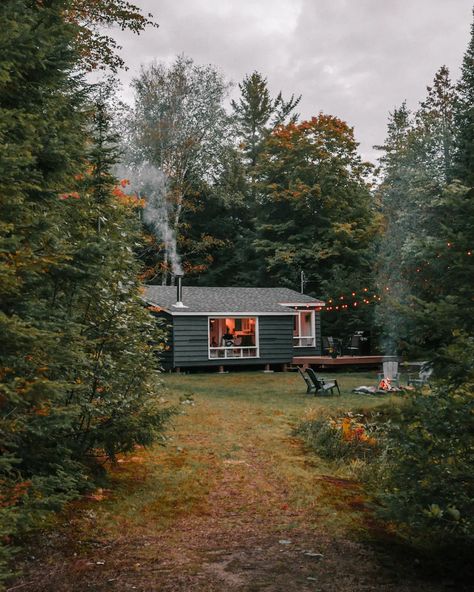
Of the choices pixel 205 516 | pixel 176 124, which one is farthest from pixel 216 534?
pixel 176 124

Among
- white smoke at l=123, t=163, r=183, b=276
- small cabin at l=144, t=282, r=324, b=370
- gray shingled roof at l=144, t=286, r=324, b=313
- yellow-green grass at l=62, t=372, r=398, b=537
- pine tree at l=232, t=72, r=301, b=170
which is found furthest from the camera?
pine tree at l=232, t=72, r=301, b=170

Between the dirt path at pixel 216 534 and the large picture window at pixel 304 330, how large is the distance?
59.6 ft

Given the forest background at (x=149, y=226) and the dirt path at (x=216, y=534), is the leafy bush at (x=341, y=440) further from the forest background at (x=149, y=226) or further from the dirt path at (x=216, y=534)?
the forest background at (x=149, y=226)

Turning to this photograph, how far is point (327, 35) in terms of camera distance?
19.8 m

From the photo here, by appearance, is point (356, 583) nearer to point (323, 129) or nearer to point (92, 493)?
point (92, 493)

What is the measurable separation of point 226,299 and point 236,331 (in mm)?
3284

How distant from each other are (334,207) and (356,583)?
31.3 meters

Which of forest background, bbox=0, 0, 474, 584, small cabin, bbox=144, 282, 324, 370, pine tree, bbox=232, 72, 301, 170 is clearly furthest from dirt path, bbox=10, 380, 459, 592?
pine tree, bbox=232, 72, 301, 170

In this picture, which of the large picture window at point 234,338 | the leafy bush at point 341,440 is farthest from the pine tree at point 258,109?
the leafy bush at point 341,440

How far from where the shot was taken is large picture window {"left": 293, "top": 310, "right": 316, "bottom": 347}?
84.8 ft

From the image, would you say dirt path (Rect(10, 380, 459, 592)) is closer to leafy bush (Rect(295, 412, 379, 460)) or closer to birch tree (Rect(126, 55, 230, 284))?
leafy bush (Rect(295, 412, 379, 460))

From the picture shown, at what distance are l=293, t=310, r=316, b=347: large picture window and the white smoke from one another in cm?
816

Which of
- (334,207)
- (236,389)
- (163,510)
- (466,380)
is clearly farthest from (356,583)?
(334,207)

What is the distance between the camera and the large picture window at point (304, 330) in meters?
25.9
